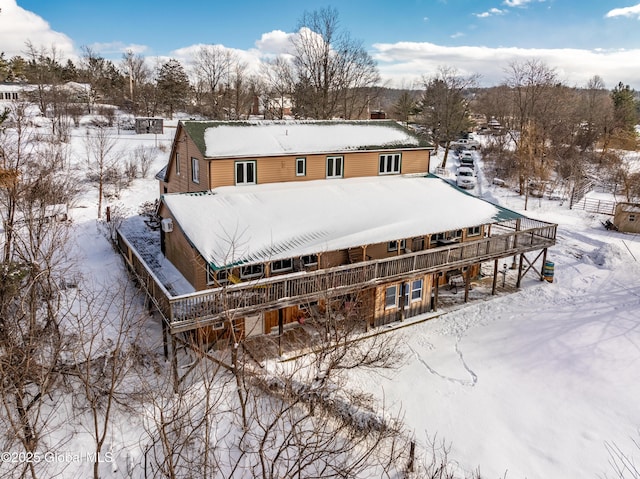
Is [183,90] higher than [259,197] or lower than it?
higher

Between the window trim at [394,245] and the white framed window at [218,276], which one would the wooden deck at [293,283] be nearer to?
the white framed window at [218,276]

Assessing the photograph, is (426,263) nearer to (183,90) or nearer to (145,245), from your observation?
(145,245)

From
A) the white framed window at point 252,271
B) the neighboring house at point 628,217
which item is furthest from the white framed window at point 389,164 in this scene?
the neighboring house at point 628,217

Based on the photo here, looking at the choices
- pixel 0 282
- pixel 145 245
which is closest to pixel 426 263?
pixel 145 245

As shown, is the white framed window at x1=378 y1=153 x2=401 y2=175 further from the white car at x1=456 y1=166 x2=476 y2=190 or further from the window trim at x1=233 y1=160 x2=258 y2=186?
the white car at x1=456 y1=166 x2=476 y2=190

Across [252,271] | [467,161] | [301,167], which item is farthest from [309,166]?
[467,161]

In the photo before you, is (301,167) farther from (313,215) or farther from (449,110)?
(449,110)
